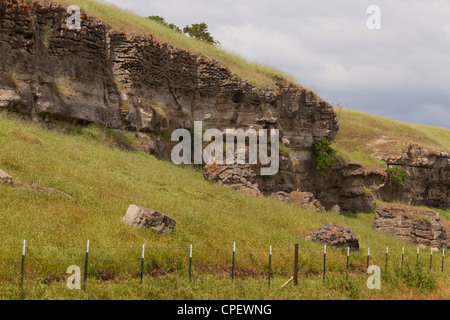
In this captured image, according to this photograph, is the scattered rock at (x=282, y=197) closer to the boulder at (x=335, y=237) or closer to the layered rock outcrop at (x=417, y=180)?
the boulder at (x=335, y=237)

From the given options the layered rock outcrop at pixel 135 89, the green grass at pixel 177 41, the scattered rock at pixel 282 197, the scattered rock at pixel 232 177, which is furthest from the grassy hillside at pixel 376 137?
the scattered rock at pixel 232 177

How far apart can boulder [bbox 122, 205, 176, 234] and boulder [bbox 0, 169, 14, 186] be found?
504 centimetres

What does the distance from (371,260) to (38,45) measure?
81.4 ft

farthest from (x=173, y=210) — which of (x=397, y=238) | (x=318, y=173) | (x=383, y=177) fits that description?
(x=383, y=177)

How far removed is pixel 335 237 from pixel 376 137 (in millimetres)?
49159

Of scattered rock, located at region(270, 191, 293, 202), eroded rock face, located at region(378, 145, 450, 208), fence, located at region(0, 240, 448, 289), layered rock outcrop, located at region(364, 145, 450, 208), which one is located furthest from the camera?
eroded rock face, located at region(378, 145, 450, 208)

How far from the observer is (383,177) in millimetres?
58219

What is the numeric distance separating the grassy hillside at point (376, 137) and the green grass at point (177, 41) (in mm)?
12840

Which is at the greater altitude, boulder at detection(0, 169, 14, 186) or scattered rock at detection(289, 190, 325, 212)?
boulder at detection(0, 169, 14, 186)

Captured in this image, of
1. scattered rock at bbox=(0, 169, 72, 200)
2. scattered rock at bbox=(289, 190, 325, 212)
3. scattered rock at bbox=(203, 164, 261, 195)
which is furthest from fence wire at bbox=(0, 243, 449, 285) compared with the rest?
scattered rock at bbox=(289, 190, 325, 212)

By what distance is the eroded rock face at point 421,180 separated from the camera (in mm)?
61106

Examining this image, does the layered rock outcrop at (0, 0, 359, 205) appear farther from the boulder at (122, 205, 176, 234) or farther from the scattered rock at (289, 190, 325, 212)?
the boulder at (122, 205, 176, 234)

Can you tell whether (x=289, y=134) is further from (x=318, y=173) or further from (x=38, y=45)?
(x=38, y=45)

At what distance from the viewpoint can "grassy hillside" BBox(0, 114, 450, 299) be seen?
1441 cm
